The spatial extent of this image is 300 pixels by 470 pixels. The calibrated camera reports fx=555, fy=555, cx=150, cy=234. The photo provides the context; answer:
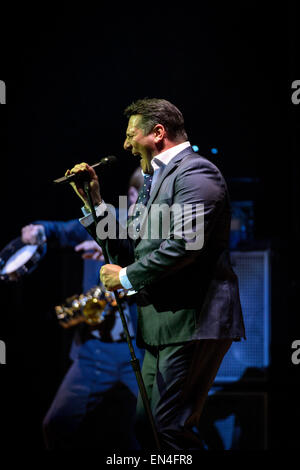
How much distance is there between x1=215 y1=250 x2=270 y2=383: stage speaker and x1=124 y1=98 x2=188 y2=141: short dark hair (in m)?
1.70

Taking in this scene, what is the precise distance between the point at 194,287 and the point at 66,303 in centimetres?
190

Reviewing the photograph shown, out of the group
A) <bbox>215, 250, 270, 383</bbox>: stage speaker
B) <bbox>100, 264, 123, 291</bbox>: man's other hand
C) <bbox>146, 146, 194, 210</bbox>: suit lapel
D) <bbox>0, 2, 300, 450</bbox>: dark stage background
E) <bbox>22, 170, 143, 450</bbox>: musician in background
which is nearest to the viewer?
<bbox>100, 264, 123, 291</bbox>: man's other hand

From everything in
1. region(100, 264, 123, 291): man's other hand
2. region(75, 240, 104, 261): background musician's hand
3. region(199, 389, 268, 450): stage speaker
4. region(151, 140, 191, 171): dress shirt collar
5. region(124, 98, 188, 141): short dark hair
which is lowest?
region(199, 389, 268, 450): stage speaker

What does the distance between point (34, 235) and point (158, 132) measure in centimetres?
173

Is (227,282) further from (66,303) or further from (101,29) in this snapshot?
(101,29)

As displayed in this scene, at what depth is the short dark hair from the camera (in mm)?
2699

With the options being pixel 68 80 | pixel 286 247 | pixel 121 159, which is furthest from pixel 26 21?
pixel 286 247

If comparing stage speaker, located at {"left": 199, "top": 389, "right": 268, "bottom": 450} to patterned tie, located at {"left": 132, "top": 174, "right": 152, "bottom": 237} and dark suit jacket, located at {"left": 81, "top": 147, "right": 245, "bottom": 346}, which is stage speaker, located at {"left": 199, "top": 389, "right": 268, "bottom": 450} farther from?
patterned tie, located at {"left": 132, "top": 174, "right": 152, "bottom": 237}

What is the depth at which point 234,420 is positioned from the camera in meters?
4.11

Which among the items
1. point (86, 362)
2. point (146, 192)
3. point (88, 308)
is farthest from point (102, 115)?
point (146, 192)

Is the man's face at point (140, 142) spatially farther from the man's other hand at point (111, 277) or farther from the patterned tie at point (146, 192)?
the man's other hand at point (111, 277)

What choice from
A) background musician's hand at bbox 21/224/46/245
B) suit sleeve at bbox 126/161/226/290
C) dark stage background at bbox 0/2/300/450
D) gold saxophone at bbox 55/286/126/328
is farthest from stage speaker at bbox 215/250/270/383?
suit sleeve at bbox 126/161/226/290
